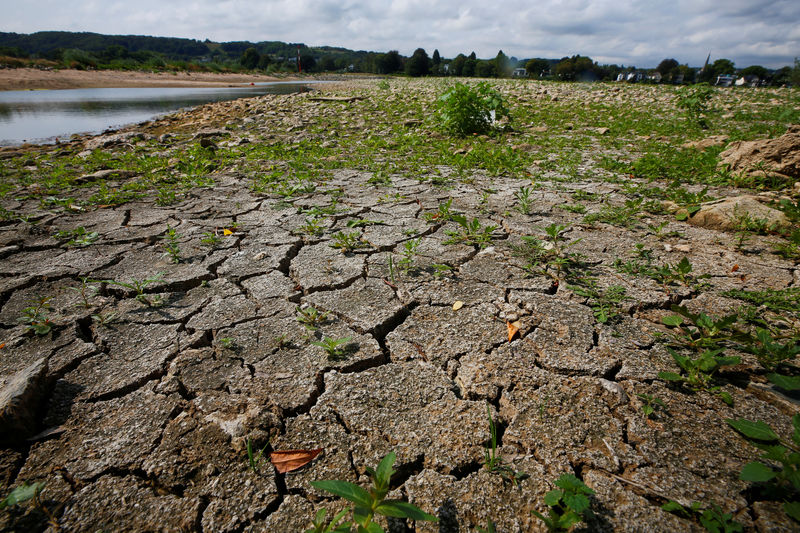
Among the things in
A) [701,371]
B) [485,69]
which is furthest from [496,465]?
[485,69]

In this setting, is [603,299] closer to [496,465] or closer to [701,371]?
[701,371]

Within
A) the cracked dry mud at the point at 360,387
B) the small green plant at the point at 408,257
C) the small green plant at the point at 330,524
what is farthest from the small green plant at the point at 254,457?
the small green plant at the point at 408,257

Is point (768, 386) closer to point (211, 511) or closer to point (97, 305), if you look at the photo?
point (211, 511)

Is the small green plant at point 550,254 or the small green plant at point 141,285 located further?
the small green plant at point 550,254

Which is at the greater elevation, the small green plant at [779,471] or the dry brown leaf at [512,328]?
the small green plant at [779,471]

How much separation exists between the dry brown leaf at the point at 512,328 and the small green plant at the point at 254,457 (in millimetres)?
1171

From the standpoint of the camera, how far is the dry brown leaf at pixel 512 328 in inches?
69.6

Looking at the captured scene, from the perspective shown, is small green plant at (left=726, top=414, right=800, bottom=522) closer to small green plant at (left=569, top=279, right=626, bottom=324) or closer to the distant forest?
small green plant at (left=569, top=279, right=626, bottom=324)

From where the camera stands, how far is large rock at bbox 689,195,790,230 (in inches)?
103

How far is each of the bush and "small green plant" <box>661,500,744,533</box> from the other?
588 centimetres

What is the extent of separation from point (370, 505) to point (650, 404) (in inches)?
44.0

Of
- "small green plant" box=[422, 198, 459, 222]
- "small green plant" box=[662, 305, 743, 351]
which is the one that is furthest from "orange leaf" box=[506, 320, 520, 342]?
"small green plant" box=[422, 198, 459, 222]

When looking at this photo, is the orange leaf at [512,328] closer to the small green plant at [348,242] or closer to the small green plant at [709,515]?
the small green plant at [709,515]

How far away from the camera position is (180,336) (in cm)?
181
